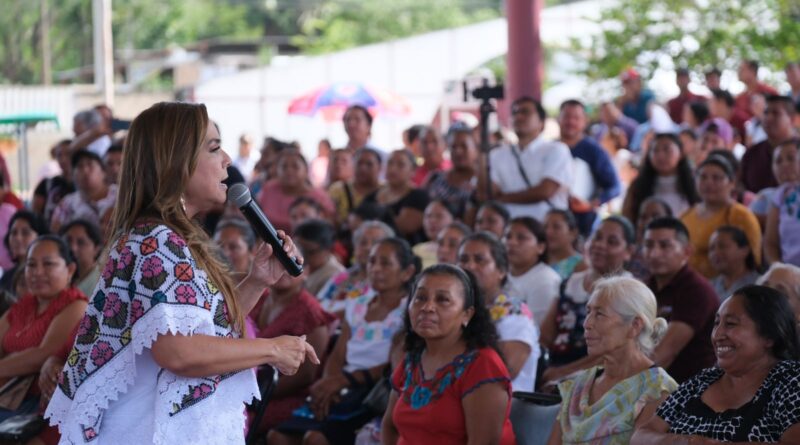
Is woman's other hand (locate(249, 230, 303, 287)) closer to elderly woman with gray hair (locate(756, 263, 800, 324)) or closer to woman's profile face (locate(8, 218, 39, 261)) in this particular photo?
elderly woman with gray hair (locate(756, 263, 800, 324))

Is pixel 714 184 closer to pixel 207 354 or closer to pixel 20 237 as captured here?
pixel 20 237

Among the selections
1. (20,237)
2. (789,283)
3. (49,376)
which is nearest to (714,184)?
(789,283)

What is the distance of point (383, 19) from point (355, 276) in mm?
35679

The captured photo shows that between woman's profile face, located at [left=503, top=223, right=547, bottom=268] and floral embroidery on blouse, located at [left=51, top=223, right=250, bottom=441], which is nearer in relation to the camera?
floral embroidery on blouse, located at [left=51, top=223, right=250, bottom=441]

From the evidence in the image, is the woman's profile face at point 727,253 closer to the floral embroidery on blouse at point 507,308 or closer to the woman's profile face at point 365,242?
the floral embroidery on blouse at point 507,308

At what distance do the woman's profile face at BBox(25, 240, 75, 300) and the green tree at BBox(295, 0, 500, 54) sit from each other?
33.6 metres

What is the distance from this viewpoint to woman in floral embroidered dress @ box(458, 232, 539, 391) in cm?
488

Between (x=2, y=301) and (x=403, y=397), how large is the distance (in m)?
2.37

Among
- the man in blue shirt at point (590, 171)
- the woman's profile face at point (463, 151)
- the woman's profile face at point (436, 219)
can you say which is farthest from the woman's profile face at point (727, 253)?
the woman's profile face at point (463, 151)

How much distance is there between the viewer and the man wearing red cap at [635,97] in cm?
1203

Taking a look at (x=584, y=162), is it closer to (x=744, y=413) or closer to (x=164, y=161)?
(x=744, y=413)

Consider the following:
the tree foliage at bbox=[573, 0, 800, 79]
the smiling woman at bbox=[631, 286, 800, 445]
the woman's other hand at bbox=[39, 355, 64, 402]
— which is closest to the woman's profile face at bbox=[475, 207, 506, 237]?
the woman's other hand at bbox=[39, 355, 64, 402]

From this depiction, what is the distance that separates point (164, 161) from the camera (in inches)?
105

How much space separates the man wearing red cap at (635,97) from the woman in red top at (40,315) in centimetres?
769
